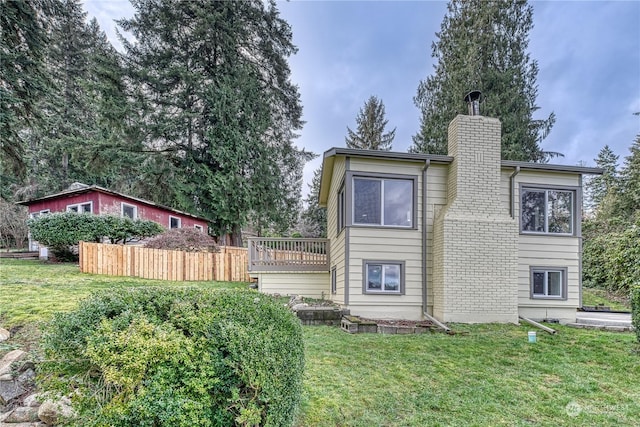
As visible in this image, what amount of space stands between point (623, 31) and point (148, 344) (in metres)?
17.1

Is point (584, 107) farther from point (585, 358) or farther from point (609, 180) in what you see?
point (585, 358)

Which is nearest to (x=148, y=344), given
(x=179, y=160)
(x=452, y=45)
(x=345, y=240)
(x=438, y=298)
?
(x=345, y=240)

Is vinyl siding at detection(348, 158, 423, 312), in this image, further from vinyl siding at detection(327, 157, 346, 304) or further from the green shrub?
the green shrub

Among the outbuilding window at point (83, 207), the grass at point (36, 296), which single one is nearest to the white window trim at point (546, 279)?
the grass at point (36, 296)

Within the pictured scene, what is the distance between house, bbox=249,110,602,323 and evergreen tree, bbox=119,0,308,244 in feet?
30.7

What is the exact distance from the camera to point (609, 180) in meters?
18.6

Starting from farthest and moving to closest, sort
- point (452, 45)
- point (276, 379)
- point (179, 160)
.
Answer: point (452, 45), point (179, 160), point (276, 379)

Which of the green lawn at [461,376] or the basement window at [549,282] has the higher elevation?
the basement window at [549,282]

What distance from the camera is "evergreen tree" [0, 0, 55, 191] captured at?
9203 mm

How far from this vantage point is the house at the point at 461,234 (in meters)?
7.43

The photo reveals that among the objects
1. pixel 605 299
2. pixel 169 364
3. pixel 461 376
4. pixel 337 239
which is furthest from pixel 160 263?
pixel 605 299

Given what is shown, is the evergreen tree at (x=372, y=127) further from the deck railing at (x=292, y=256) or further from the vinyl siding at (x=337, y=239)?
the deck railing at (x=292, y=256)

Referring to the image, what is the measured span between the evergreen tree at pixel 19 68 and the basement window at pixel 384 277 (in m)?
11.0

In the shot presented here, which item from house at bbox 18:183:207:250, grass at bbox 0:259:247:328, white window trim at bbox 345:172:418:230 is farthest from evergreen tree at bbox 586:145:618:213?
grass at bbox 0:259:247:328
